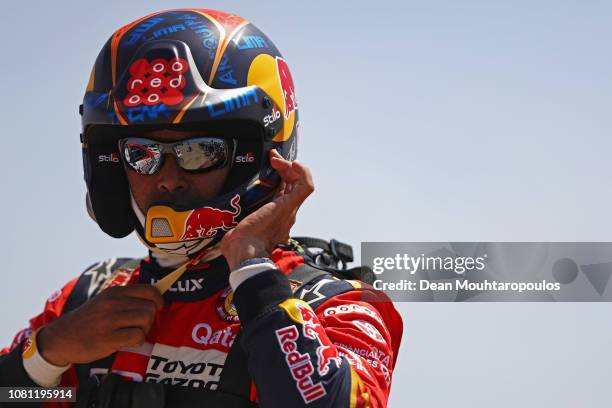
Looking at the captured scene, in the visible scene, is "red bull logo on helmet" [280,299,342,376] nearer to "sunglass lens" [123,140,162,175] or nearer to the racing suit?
the racing suit

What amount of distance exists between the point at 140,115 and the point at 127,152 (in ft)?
0.77

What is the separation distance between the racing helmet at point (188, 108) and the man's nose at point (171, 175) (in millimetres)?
100

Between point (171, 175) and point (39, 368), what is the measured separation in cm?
113

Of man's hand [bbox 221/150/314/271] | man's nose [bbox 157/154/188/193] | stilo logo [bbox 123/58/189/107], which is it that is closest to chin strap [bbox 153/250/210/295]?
man's nose [bbox 157/154/188/193]

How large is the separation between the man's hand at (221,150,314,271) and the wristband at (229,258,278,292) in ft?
0.10

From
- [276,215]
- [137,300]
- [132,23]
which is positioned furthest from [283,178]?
[132,23]

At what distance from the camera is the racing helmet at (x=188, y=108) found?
3783mm

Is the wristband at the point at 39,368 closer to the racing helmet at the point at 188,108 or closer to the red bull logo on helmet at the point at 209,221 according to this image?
the racing helmet at the point at 188,108

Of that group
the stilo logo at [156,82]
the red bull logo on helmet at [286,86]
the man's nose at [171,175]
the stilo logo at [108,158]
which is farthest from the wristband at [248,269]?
the stilo logo at [108,158]

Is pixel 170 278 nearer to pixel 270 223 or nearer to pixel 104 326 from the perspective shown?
pixel 104 326

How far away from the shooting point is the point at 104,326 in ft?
12.2

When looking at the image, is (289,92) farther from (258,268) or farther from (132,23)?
(258,268)

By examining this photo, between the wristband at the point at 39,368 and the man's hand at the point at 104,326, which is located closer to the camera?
the man's hand at the point at 104,326

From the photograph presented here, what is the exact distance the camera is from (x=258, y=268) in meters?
3.34
